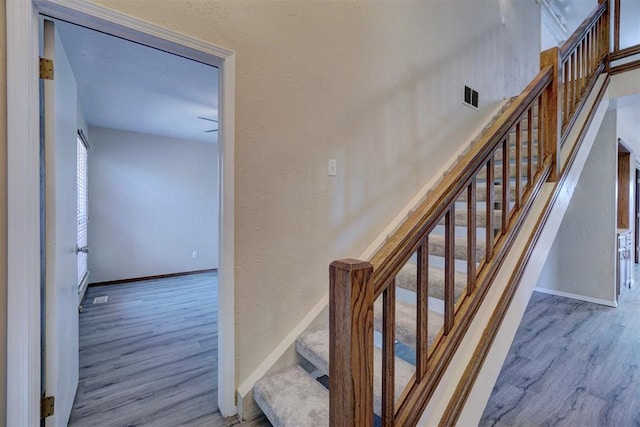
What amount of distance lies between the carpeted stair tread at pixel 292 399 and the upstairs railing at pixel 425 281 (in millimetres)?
303

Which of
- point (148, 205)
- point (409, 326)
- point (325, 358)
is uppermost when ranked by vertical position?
point (148, 205)

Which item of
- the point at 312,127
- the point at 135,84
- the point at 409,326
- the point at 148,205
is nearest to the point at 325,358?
the point at 409,326

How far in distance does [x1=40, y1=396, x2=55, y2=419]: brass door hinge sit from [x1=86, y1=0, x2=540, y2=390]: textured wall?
80 cm

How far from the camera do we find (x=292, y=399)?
149cm

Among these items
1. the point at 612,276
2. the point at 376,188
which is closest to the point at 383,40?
the point at 376,188

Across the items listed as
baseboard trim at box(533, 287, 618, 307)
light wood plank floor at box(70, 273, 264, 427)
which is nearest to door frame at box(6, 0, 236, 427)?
light wood plank floor at box(70, 273, 264, 427)

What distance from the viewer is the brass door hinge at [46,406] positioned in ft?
4.21

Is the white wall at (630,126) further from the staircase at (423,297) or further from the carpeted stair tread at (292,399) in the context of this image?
the carpeted stair tread at (292,399)

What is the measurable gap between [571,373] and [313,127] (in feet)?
8.14

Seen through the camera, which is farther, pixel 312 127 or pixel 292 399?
pixel 312 127

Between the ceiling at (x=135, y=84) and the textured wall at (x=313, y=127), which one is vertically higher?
the ceiling at (x=135, y=84)

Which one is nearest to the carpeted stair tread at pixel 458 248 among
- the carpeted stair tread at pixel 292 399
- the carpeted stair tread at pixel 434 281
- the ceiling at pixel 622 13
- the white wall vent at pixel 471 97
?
the carpeted stair tread at pixel 434 281

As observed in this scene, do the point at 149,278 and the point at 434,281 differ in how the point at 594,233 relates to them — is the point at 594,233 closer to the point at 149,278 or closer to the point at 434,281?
the point at 434,281

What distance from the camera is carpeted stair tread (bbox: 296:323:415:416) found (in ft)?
4.35
